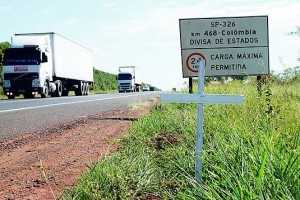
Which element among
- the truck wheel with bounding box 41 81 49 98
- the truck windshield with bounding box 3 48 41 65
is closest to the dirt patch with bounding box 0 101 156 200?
the truck windshield with bounding box 3 48 41 65

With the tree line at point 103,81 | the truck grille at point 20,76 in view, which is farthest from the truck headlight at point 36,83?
the tree line at point 103,81

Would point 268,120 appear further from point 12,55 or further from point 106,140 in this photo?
point 12,55

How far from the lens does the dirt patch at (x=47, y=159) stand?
150 inches

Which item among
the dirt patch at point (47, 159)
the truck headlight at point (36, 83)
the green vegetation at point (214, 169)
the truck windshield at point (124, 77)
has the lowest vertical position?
the dirt patch at point (47, 159)

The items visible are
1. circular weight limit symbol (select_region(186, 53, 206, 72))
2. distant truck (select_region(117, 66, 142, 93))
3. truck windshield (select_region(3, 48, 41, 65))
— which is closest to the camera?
circular weight limit symbol (select_region(186, 53, 206, 72))

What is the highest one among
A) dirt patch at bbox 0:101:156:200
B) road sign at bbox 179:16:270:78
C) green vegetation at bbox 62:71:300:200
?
road sign at bbox 179:16:270:78

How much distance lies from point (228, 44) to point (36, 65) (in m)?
16.2

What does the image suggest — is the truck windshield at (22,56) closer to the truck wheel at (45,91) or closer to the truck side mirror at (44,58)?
the truck side mirror at (44,58)

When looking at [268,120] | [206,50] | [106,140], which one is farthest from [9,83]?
[268,120]

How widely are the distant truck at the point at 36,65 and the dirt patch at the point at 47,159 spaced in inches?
743

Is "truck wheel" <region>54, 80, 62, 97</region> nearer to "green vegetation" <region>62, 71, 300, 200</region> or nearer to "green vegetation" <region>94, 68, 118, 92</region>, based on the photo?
"green vegetation" <region>62, 71, 300, 200</region>

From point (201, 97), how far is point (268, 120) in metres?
1.88

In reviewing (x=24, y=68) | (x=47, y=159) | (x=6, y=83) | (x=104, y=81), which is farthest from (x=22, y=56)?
(x=104, y=81)

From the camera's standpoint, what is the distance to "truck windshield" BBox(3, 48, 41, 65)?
25.6 metres
